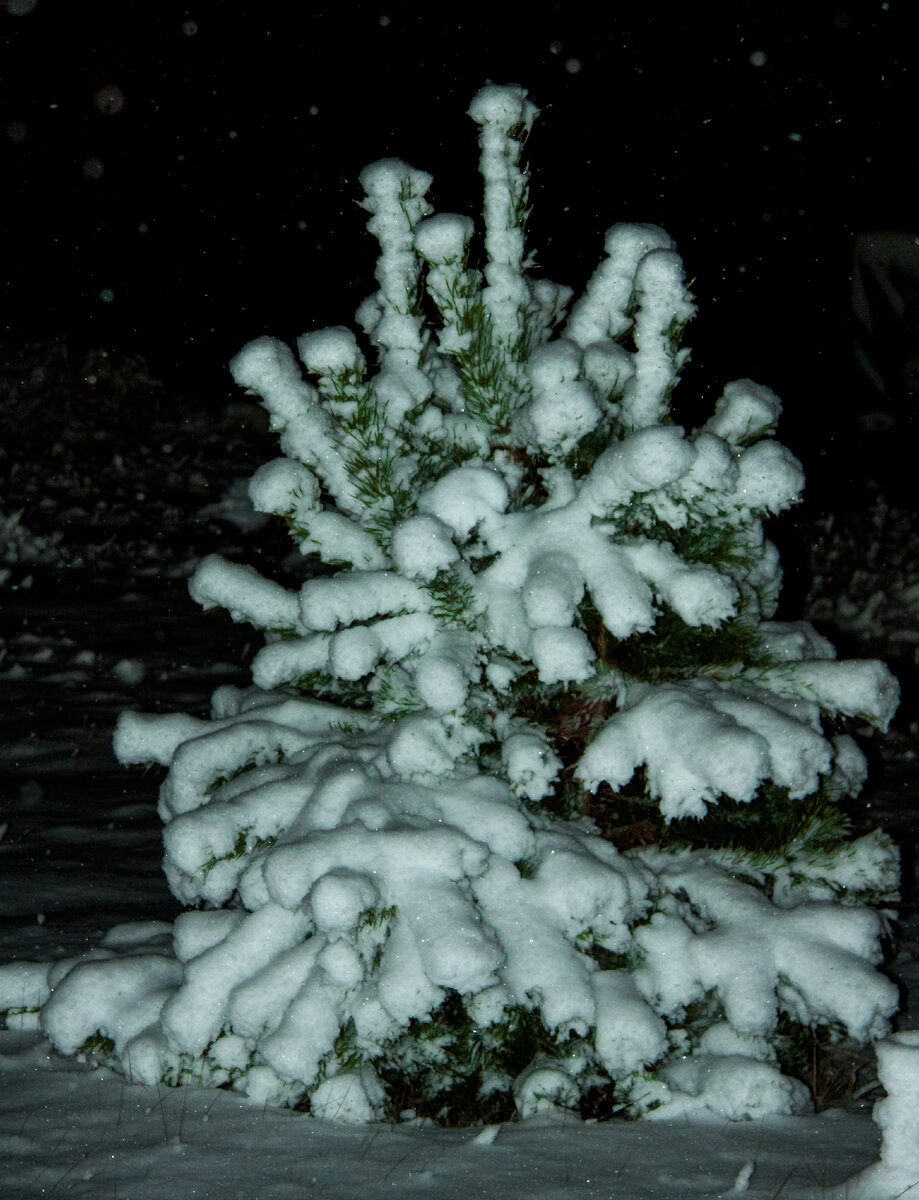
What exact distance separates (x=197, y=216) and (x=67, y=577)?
9.55m

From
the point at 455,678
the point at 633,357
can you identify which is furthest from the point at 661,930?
the point at 633,357

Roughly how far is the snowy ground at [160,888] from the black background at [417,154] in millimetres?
4370

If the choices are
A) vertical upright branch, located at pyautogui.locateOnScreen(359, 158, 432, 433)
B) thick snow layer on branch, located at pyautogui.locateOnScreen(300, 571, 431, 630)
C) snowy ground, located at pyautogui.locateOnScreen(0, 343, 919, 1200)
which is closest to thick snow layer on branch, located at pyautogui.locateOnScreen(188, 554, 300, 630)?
thick snow layer on branch, located at pyautogui.locateOnScreen(300, 571, 431, 630)

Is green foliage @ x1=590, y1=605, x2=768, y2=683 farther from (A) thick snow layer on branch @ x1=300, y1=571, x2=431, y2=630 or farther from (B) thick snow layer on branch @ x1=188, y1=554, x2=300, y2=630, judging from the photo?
(B) thick snow layer on branch @ x1=188, y1=554, x2=300, y2=630

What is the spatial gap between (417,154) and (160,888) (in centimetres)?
1142

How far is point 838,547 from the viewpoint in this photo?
962 cm

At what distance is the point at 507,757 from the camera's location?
2816 mm

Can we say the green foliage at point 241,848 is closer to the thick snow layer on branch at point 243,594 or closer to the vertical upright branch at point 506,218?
the thick snow layer on branch at point 243,594

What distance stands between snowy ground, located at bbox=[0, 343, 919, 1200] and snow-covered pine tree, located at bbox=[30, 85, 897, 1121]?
0.13 metres

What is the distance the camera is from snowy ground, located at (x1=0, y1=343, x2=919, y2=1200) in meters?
2.39

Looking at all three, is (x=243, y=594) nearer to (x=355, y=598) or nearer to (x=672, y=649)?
(x=355, y=598)

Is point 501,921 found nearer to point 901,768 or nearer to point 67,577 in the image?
point 901,768

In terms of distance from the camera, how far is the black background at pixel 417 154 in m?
12.7

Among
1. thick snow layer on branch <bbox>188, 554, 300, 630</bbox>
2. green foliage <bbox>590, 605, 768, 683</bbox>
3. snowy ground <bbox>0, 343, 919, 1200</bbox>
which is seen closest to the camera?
snowy ground <bbox>0, 343, 919, 1200</bbox>
